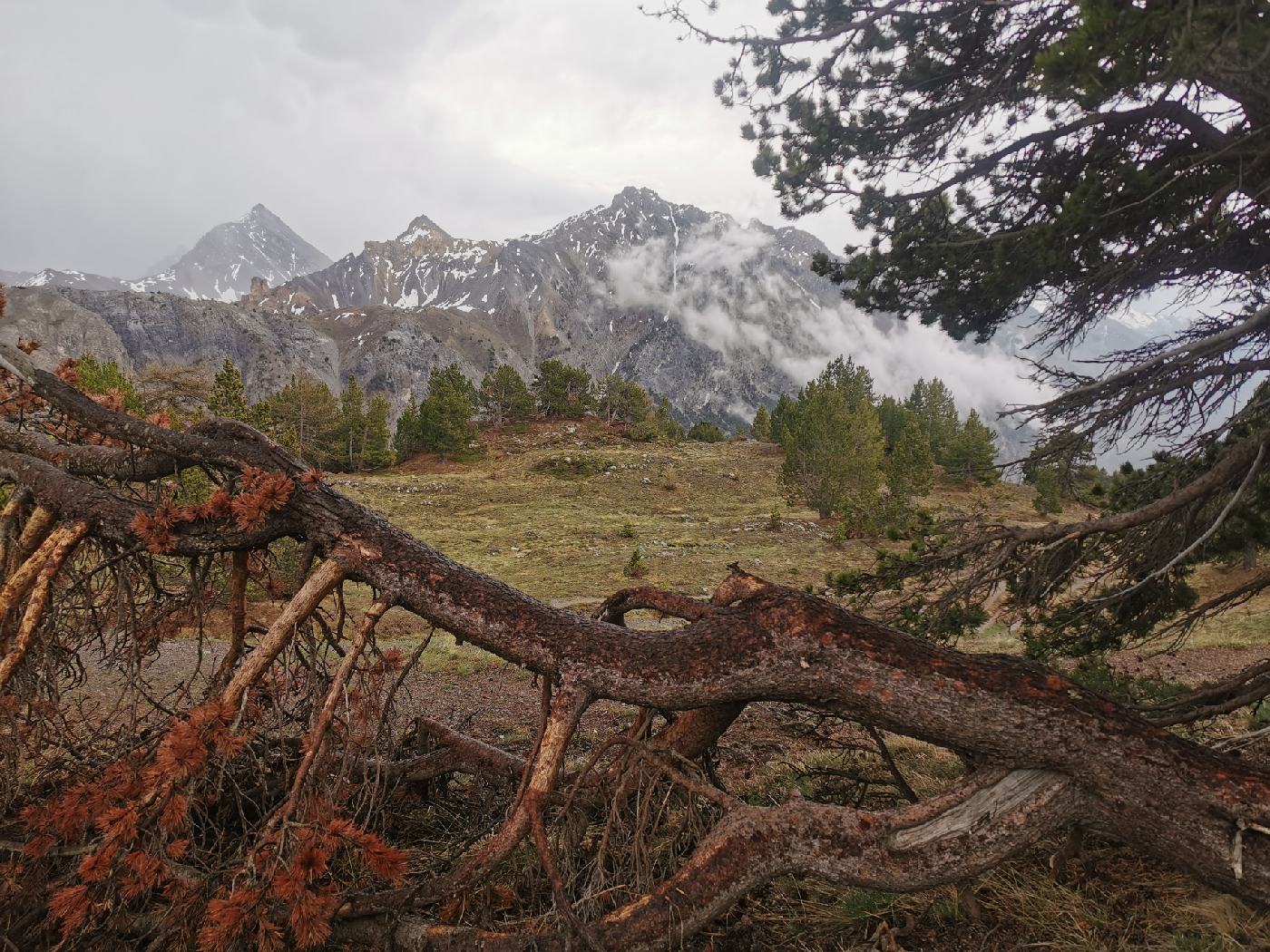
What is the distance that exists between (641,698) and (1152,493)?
4.06m

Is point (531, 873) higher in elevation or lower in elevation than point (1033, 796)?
lower

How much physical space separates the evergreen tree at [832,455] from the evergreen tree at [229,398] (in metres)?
20.9

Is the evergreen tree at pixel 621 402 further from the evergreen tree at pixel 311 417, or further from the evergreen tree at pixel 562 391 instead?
the evergreen tree at pixel 311 417

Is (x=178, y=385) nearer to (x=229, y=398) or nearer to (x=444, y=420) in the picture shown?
(x=229, y=398)

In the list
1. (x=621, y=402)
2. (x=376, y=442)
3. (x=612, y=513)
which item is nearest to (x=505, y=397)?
(x=621, y=402)

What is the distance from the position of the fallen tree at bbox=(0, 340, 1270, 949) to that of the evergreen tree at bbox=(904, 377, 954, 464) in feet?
154

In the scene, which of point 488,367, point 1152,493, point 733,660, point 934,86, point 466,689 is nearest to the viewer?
point 733,660

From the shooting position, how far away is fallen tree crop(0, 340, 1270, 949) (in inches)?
82.0

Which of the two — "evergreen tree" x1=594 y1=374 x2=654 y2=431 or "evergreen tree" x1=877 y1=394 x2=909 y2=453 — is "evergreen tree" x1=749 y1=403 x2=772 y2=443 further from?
"evergreen tree" x1=594 y1=374 x2=654 y2=431

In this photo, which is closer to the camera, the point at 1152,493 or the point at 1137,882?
the point at 1137,882

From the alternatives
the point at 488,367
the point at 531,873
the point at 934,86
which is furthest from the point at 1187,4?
the point at 488,367

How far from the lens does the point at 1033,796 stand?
2.16 m

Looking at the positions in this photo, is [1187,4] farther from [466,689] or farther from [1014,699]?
[466,689]

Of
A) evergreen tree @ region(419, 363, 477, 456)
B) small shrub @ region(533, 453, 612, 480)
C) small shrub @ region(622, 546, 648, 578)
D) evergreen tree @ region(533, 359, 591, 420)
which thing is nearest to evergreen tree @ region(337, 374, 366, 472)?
evergreen tree @ region(419, 363, 477, 456)
